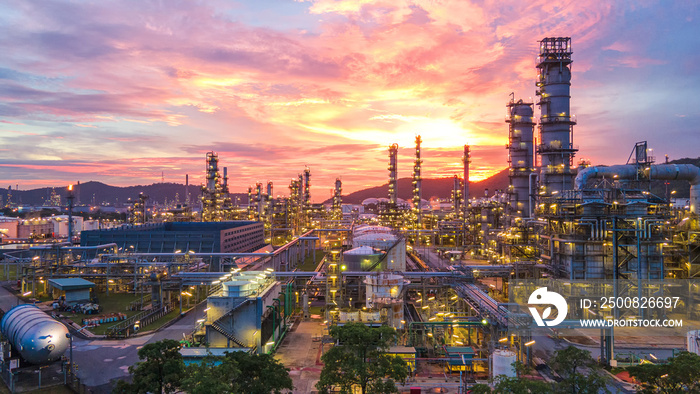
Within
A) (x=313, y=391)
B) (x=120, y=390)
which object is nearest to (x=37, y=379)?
(x=120, y=390)

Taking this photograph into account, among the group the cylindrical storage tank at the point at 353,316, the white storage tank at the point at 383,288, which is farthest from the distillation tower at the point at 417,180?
the cylindrical storage tank at the point at 353,316

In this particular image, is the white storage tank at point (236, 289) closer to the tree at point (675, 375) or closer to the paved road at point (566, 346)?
the paved road at point (566, 346)

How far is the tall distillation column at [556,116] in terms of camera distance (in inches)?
1948

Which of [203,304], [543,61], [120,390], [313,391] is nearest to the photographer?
[120,390]

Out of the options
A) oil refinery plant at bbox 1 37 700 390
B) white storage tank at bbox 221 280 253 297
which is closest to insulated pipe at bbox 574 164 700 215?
oil refinery plant at bbox 1 37 700 390

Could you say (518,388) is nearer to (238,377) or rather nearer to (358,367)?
(358,367)

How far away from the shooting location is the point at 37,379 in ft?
71.4

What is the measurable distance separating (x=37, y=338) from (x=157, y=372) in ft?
37.3

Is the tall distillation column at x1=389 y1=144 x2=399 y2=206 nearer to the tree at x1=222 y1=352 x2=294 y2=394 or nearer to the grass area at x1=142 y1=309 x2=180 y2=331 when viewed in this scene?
the grass area at x1=142 y1=309 x2=180 y2=331

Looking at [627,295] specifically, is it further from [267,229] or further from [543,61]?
[267,229]

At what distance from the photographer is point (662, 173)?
3953 centimetres

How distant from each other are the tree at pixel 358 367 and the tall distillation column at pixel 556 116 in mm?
38465

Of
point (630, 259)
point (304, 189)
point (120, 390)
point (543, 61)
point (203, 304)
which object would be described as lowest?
point (203, 304)

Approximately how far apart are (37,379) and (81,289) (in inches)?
761
